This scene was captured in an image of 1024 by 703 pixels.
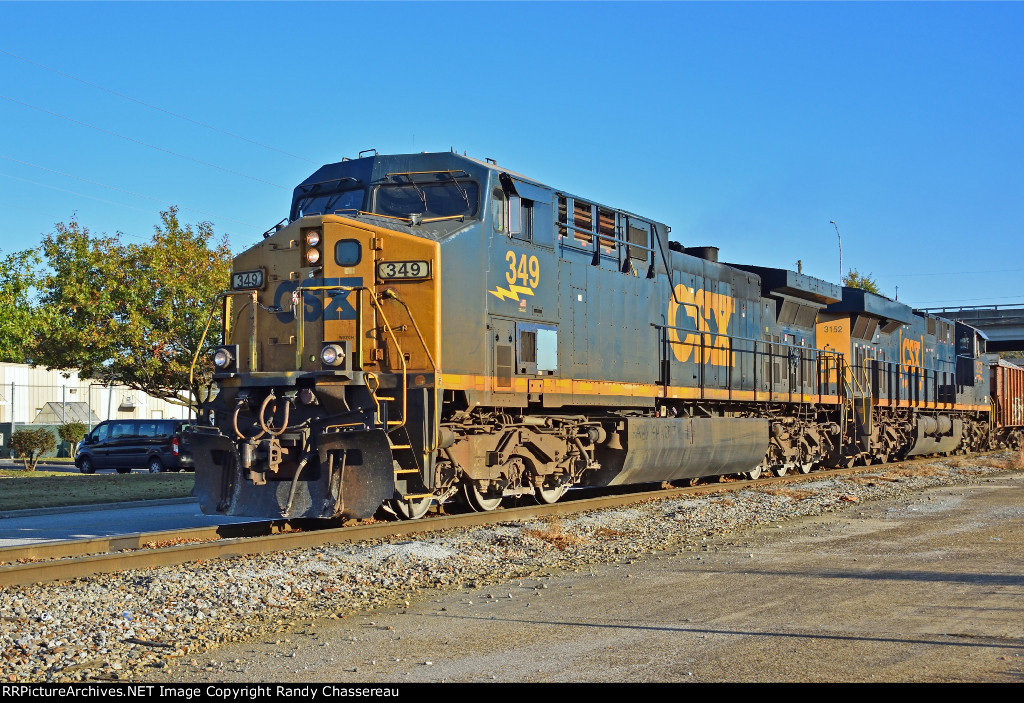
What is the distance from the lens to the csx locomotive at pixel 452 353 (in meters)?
10.1

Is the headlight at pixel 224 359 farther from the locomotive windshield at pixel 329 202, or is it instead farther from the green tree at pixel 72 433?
the green tree at pixel 72 433

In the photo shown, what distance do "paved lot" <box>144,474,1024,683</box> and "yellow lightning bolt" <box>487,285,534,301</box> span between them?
3549mm

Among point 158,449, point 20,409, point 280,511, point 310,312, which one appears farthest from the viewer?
point 20,409

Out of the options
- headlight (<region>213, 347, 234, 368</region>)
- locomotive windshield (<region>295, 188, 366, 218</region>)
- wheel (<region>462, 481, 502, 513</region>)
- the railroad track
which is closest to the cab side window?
locomotive windshield (<region>295, 188, 366, 218</region>)

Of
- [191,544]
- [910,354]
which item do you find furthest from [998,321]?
[191,544]

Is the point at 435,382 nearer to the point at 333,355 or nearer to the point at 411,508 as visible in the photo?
the point at 333,355

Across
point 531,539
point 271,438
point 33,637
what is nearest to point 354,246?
point 271,438

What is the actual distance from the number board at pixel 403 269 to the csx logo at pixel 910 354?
732 inches

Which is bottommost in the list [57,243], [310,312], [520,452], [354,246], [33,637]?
[33,637]

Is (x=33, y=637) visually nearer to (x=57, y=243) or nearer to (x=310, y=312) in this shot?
(x=310, y=312)

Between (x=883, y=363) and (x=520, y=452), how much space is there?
47.5 feet

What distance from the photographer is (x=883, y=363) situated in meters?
23.5

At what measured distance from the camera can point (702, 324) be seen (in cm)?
1630

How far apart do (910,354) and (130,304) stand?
817 inches
